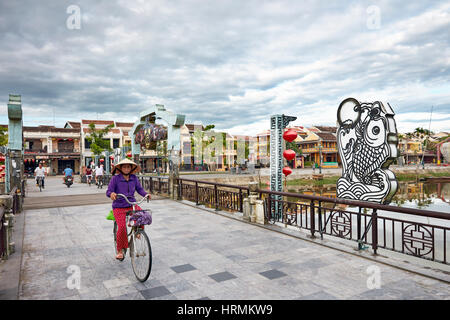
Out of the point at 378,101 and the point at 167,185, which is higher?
the point at 378,101

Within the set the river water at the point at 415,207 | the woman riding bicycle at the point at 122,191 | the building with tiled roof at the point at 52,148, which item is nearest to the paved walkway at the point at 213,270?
the woman riding bicycle at the point at 122,191

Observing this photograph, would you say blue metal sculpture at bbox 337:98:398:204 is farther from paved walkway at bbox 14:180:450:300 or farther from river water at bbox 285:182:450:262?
paved walkway at bbox 14:180:450:300

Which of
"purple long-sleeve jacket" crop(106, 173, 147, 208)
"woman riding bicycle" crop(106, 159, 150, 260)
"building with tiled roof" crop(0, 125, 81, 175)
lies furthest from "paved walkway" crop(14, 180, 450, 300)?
"building with tiled roof" crop(0, 125, 81, 175)

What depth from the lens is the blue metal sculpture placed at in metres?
6.05

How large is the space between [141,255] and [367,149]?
488 cm

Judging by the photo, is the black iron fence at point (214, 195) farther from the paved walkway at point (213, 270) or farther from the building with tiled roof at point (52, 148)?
the building with tiled roof at point (52, 148)

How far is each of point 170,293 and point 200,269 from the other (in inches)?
33.2

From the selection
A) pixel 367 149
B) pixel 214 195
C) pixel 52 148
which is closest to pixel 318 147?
pixel 52 148

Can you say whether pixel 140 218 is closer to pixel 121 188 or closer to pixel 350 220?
pixel 121 188

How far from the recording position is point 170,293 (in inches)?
149

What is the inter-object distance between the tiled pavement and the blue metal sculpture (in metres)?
1.71
